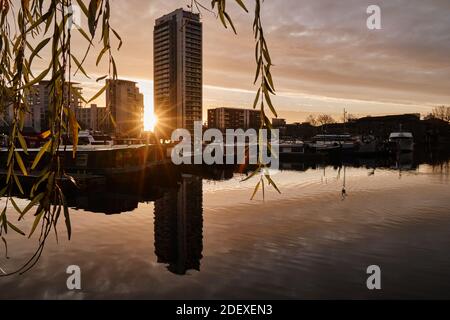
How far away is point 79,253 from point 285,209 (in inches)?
543

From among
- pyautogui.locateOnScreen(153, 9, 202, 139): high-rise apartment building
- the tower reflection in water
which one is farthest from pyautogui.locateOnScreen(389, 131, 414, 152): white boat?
pyautogui.locateOnScreen(153, 9, 202, 139): high-rise apartment building

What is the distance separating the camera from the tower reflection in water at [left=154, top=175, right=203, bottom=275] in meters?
14.9

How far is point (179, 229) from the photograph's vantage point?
20219mm

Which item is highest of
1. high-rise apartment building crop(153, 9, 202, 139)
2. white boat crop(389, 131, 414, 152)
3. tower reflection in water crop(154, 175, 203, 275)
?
high-rise apartment building crop(153, 9, 202, 139)

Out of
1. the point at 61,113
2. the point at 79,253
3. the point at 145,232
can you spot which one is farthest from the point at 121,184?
the point at 61,113

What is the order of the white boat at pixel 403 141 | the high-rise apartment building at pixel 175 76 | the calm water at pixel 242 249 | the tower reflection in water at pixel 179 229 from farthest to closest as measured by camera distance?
the high-rise apartment building at pixel 175 76, the white boat at pixel 403 141, the tower reflection in water at pixel 179 229, the calm water at pixel 242 249

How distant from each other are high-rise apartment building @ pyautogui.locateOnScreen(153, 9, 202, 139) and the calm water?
486 ft

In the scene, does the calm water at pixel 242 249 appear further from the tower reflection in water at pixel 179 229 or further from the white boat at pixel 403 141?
the white boat at pixel 403 141

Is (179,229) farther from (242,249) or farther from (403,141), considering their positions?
(403,141)

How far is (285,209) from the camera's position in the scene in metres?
23.9

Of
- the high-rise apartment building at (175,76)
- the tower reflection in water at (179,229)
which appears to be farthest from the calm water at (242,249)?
the high-rise apartment building at (175,76)

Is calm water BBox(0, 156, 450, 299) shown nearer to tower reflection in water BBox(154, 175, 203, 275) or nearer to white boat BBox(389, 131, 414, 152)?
tower reflection in water BBox(154, 175, 203, 275)

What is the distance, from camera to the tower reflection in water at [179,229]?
1491 cm

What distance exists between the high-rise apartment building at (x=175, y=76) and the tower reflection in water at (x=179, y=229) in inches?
5600
